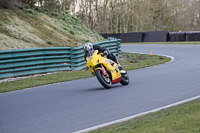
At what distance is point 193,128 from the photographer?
4.67m

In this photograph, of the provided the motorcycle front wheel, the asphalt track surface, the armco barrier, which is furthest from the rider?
the armco barrier

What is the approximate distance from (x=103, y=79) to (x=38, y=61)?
609 cm

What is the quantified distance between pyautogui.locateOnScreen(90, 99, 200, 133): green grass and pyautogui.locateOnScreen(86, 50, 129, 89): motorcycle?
369 cm

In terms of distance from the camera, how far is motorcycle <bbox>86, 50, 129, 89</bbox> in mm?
9742

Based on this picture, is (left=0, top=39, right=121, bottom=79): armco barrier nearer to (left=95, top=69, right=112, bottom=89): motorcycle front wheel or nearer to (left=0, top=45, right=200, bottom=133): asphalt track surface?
(left=0, top=45, right=200, bottom=133): asphalt track surface

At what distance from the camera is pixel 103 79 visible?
32.2 ft

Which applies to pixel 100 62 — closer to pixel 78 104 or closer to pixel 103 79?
pixel 103 79

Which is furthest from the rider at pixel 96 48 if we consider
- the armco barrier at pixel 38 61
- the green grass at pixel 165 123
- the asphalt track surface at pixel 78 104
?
the armco barrier at pixel 38 61

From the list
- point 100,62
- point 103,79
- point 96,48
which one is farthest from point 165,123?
point 96,48

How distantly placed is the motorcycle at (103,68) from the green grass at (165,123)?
3.69 m

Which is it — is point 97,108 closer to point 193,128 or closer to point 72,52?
point 193,128

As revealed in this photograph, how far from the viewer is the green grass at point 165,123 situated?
471cm

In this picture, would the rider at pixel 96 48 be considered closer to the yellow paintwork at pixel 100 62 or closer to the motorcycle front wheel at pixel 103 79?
the yellow paintwork at pixel 100 62

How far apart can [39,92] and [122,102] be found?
12.0ft
